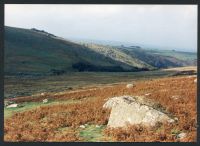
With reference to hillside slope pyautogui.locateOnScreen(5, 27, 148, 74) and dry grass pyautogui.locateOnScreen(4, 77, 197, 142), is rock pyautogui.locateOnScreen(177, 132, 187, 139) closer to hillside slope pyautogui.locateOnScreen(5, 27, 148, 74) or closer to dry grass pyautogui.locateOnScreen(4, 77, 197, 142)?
dry grass pyautogui.locateOnScreen(4, 77, 197, 142)

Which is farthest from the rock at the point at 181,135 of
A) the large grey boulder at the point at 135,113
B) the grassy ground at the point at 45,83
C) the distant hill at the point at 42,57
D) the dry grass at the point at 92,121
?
the distant hill at the point at 42,57

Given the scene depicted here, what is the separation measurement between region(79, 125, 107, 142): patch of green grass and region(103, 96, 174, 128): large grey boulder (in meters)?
0.63

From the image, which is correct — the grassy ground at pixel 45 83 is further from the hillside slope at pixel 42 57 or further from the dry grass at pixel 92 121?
the dry grass at pixel 92 121

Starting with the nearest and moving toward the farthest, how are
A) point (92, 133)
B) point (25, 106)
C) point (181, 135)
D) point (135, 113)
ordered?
point (181, 135), point (135, 113), point (92, 133), point (25, 106)

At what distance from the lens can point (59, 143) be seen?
67.9 ft

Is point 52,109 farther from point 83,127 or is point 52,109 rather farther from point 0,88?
point 0,88

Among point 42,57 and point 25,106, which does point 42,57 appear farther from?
point 25,106

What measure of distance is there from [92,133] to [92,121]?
1.58 metres

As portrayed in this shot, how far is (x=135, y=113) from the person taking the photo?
70.6 feet

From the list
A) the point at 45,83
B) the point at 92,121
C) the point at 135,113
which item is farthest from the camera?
the point at 45,83

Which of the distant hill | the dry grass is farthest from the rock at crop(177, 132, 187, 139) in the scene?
the distant hill

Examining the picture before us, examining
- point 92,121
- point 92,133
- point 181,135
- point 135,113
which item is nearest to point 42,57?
point 92,121

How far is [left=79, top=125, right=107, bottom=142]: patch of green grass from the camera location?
832 inches

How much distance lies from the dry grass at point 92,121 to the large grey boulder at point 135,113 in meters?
0.37
